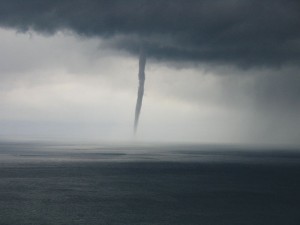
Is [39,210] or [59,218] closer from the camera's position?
[59,218]

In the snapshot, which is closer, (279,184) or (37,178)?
(279,184)

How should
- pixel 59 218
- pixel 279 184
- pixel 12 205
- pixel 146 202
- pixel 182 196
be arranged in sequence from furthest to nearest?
pixel 279 184 → pixel 182 196 → pixel 146 202 → pixel 12 205 → pixel 59 218

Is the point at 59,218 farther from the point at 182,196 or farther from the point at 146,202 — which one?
the point at 182,196

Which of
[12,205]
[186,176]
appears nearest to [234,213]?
[12,205]

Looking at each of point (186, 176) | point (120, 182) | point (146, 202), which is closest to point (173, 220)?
point (146, 202)

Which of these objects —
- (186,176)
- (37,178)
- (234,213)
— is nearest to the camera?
(234,213)

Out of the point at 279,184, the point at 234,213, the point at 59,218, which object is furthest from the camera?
the point at 279,184

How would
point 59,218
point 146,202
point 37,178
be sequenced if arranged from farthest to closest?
point 37,178 < point 146,202 < point 59,218

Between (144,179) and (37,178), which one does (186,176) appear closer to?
(144,179)
